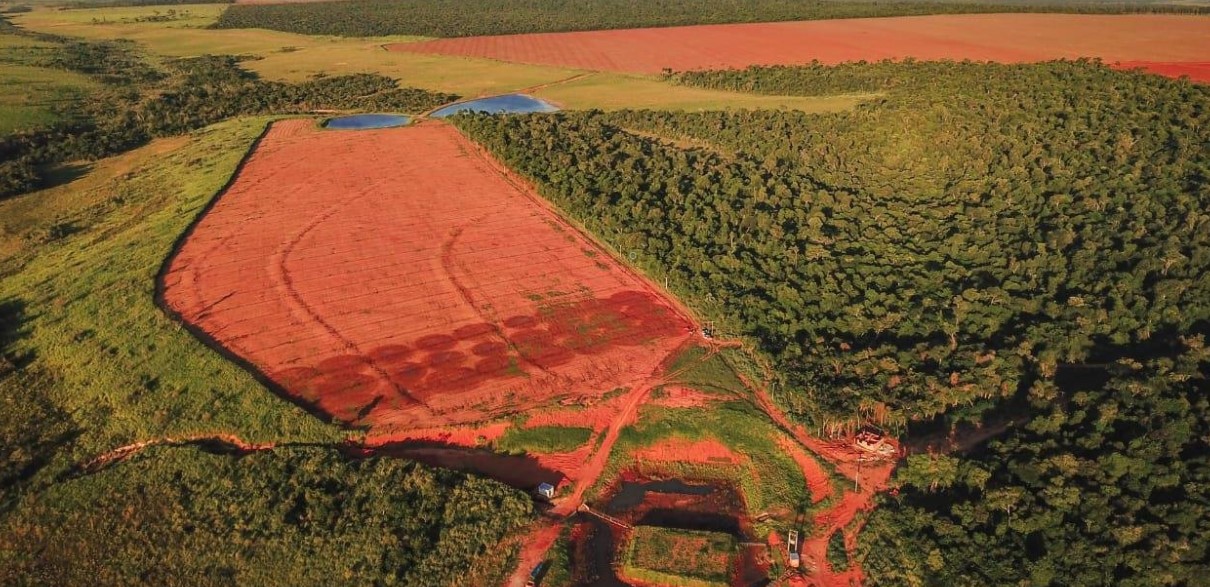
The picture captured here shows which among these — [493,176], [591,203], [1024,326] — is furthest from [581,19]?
[1024,326]

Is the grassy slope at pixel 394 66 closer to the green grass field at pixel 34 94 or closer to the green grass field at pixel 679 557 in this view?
the green grass field at pixel 34 94

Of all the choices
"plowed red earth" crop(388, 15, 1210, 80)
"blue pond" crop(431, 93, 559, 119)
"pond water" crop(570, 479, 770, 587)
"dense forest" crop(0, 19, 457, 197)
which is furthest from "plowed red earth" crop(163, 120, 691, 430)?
"plowed red earth" crop(388, 15, 1210, 80)

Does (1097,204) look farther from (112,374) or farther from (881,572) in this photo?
(112,374)

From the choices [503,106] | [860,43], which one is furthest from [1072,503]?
[860,43]

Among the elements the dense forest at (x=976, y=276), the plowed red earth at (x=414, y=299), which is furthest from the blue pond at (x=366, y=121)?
the plowed red earth at (x=414, y=299)

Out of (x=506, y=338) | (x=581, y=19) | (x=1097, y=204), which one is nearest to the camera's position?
(x=506, y=338)
